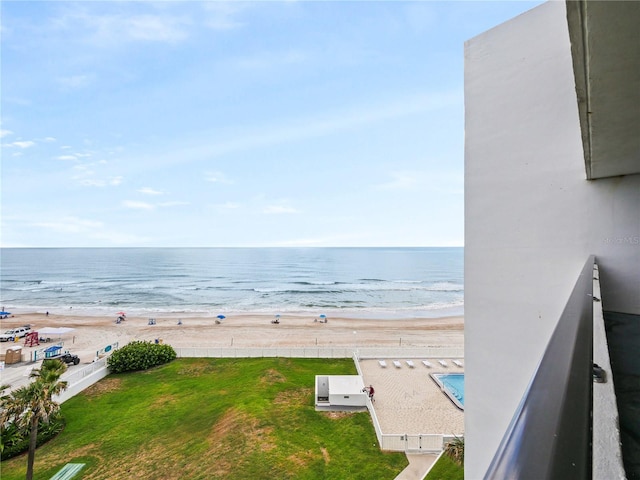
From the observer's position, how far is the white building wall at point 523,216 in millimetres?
3096

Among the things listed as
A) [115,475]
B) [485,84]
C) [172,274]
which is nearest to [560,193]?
[485,84]

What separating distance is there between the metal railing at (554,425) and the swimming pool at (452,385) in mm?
15469

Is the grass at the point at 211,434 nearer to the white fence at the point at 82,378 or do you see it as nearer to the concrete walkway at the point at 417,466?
the concrete walkway at the point at 417,466

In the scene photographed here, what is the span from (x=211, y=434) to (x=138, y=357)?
28.4ft

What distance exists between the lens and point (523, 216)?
3701 millimetres

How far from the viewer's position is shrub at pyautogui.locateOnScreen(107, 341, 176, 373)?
58.7ft

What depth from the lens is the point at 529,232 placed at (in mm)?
3646

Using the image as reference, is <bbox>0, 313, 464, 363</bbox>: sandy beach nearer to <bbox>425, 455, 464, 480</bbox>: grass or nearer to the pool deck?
the pool deck

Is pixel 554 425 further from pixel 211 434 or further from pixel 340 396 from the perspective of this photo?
pixel 340 396

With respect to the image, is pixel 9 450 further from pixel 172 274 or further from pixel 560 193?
pixel 172 274

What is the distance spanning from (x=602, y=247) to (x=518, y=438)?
3.40m

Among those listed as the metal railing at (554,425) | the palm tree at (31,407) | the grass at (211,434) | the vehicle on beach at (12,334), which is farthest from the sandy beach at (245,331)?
the metal railing at (554,425)

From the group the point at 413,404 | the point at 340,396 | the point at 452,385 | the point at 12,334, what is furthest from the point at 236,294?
the point at 413,404

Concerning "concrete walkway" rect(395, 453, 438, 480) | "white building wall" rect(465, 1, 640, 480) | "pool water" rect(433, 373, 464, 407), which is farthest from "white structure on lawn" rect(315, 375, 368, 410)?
"white building wall" rect(465, 1, 640, 480)
